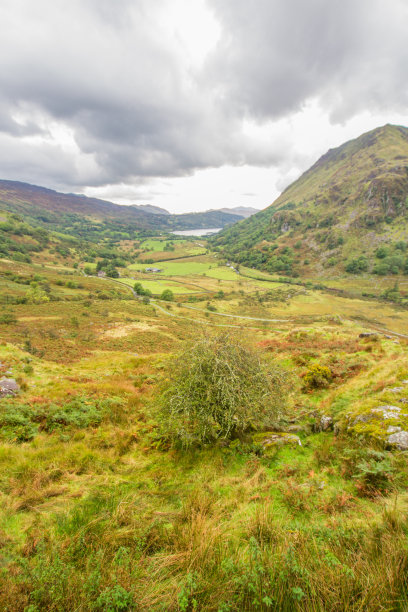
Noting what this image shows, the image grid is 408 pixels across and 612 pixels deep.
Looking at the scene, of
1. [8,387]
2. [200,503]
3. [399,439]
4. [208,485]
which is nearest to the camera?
[200,503]

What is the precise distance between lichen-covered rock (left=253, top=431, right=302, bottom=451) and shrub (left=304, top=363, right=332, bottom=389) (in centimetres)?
481

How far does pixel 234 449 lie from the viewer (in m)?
7.79

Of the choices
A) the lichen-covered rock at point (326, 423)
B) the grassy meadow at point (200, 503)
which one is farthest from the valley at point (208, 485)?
the lichen-covered rock at point (326, 423)

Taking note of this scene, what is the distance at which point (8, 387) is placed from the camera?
11.4 meters

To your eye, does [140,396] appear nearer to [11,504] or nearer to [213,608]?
[11,504]

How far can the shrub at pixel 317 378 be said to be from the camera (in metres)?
12.0

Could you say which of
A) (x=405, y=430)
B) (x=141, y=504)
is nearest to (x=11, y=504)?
(x=141, y=504)

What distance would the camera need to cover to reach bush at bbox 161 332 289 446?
287 inches

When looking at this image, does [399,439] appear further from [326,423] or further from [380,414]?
[326,423]

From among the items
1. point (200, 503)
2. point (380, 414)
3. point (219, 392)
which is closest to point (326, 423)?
point (380, 414)

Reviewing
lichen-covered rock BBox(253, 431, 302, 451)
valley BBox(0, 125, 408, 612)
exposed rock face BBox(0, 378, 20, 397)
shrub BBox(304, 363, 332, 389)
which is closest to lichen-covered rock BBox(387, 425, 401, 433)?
valley BBox(0, 125, 408, 612)

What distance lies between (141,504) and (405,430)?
6.84m

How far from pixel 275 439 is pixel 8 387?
40.6 feet

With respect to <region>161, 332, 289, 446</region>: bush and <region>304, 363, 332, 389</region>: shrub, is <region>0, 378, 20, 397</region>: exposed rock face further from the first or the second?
<region>304, 363, 332, 389</region>: shrub
